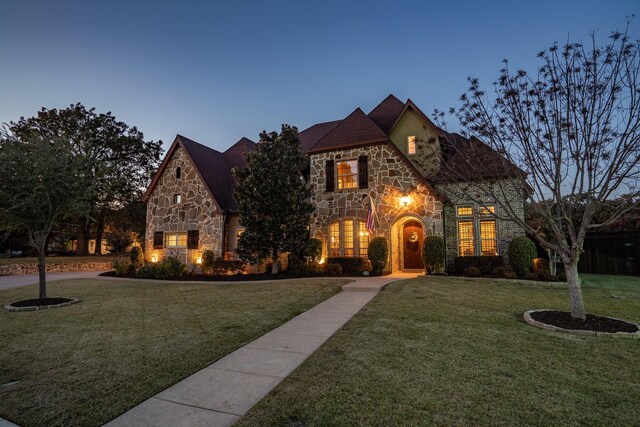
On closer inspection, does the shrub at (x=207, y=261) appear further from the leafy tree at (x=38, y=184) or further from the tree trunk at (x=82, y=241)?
the tree trunk at (x=82, y=241)

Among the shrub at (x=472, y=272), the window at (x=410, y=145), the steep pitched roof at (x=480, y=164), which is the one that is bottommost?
the shrub at (x=472, y=272)

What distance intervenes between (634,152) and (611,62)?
1674 millimetres

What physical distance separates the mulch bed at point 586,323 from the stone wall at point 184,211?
14.4 m

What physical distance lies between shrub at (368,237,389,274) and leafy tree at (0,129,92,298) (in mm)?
10107

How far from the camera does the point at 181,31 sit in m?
16.9

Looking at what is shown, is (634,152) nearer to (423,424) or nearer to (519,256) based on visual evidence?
(423,424)

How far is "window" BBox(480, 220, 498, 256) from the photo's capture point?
13.5m

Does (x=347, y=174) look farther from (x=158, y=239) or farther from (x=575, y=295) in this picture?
(x=158, y=239)

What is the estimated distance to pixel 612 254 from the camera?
46.9 feet

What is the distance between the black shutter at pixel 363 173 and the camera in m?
14.7

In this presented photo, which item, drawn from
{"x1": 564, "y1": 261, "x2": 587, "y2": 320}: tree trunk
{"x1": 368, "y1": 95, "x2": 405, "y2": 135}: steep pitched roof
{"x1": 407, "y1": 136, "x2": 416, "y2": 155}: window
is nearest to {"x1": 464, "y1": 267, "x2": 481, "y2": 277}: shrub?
{"x1": 407, "y1": 136, "x2": 416, "y2": 155}: window

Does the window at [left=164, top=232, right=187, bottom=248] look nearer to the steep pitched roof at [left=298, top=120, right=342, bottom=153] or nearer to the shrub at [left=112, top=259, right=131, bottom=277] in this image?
the shrub at [left=112, top=259, right=131, bottom=277]

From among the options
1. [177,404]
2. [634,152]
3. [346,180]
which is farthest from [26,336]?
[346,180]

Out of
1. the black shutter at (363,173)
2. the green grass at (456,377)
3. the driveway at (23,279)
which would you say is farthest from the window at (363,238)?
the driveway at (23,279)
